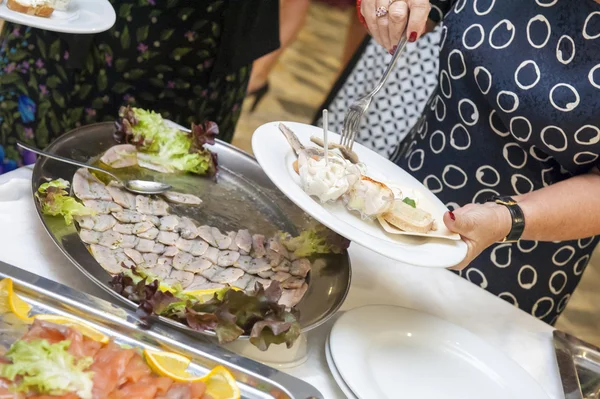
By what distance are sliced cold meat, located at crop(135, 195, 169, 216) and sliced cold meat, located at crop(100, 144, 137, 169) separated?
0.13 m

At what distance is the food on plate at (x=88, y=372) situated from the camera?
3.20ft

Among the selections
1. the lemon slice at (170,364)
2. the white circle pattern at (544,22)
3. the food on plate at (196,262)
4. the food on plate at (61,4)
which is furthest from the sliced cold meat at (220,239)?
the white circle pattern at (544,22)

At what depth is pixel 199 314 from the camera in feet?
3.84

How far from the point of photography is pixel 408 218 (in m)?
1.38

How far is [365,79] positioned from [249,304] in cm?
167

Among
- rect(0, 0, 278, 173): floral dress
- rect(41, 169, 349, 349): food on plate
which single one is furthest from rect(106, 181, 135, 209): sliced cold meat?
rect(0, 0, 278, 173): floral dress

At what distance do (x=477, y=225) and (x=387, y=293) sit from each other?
30 cm

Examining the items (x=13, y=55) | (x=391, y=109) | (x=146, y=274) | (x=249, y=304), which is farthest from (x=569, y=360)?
(x=13, y=55)

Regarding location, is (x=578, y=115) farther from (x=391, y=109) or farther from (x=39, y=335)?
(x=39, y=335)

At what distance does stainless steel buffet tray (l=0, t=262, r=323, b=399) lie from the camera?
113 centimetres

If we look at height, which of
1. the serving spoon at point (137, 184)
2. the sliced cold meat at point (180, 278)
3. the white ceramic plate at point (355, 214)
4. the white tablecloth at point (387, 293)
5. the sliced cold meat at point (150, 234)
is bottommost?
the white tablecloth at point (387, 293)

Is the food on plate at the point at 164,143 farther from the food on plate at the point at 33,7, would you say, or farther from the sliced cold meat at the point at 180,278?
the sliced cold meat at the point at 180,278

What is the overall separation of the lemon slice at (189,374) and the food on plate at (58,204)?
0.36 metres

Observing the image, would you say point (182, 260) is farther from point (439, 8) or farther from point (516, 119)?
point (439, 8)
